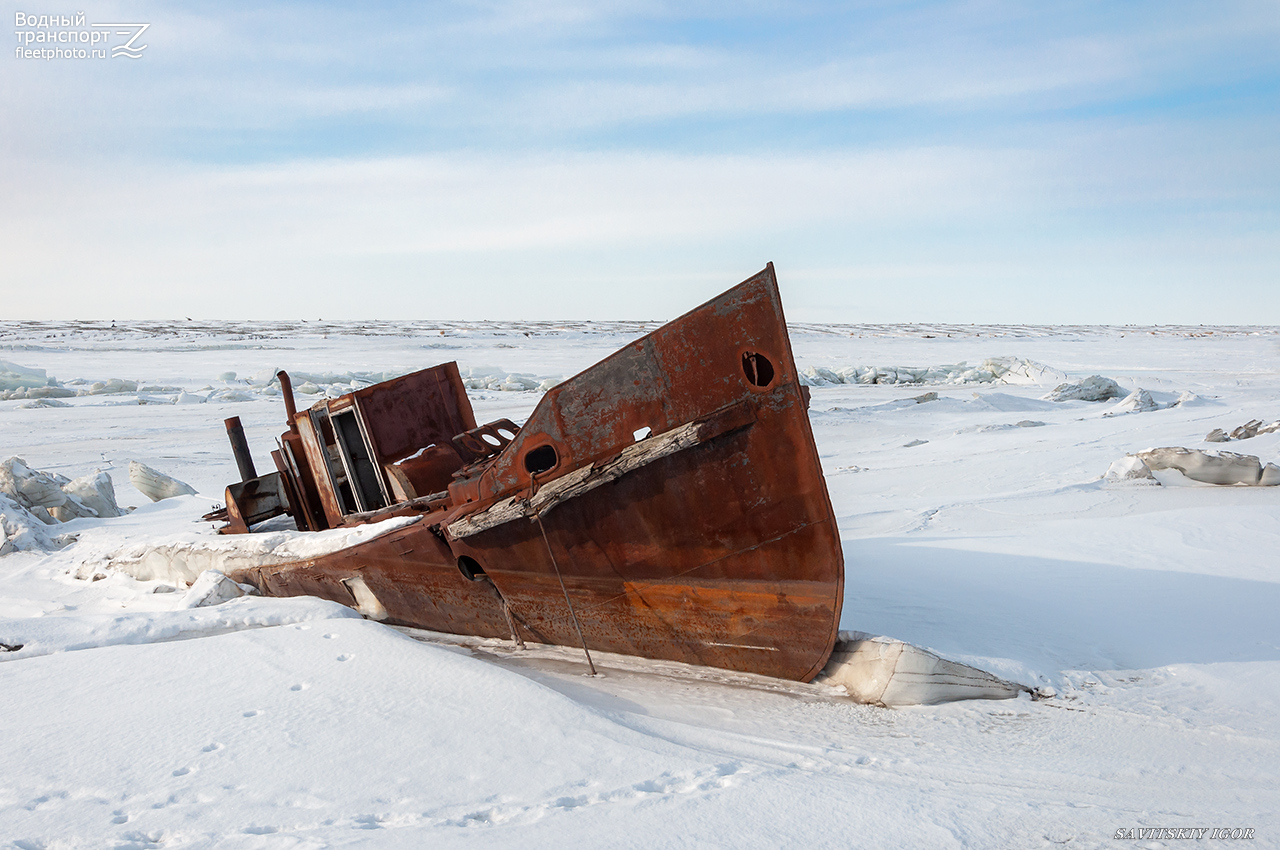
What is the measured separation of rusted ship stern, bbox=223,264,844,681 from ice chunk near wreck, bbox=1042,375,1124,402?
1466 cm

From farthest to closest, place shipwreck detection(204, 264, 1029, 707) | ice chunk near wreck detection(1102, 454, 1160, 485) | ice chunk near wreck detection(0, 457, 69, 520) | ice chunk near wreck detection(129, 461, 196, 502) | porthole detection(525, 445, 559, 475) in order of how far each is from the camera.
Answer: ice chunk near wreck detection(129, 461, 196, 502) → ice chunk near wreck detection(0, 457, 69, 520) → ice chunk near wreck detection(1102, 454, 1160, 485) → porthole detection(525, 445, 559, 475) → shipwreck detection(204, 264, 1029, 707)

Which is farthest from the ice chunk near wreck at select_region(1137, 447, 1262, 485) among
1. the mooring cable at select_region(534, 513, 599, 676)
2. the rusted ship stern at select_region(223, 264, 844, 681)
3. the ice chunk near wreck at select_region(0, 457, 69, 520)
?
the ice chunk near wreck at select_region(0, 457, 69, 520)

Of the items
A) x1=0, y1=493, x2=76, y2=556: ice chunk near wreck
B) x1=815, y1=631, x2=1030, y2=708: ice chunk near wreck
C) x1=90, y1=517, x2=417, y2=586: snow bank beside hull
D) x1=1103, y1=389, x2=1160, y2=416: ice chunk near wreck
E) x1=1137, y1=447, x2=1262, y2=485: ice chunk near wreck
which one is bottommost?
x1=1103, y1=389, x2=1160, y2=416: ice chunk near wreck

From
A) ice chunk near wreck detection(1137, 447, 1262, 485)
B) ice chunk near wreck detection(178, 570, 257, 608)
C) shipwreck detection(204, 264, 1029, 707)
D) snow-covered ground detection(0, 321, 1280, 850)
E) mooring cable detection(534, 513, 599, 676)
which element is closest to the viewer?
snow-covered ground detection(0, 321, 1280, 850)

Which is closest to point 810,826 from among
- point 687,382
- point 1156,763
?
point 1156,763

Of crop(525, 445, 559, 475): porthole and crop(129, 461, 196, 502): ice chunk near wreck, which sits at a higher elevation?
crop(129, 461, 196, 502): ice chunk near wreck

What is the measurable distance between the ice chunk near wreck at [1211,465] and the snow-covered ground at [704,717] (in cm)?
13

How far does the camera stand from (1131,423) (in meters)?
11.7

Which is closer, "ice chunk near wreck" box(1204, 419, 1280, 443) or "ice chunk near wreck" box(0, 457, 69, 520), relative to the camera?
"ice chunk near wreck" box(0, 457, 69, 520)

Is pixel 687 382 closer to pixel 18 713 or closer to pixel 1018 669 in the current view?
pixel 1018 669

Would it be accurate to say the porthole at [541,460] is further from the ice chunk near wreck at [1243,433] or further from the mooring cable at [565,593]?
the ice chunk near wreck at [1243,433]

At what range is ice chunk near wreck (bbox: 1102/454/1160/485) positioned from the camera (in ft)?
24.2

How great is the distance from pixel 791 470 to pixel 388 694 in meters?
2.05

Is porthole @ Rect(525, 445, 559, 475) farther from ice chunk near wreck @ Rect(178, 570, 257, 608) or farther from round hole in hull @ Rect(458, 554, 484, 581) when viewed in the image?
ice chunk near wreck @ Rect(178, 570, 257, 608)
